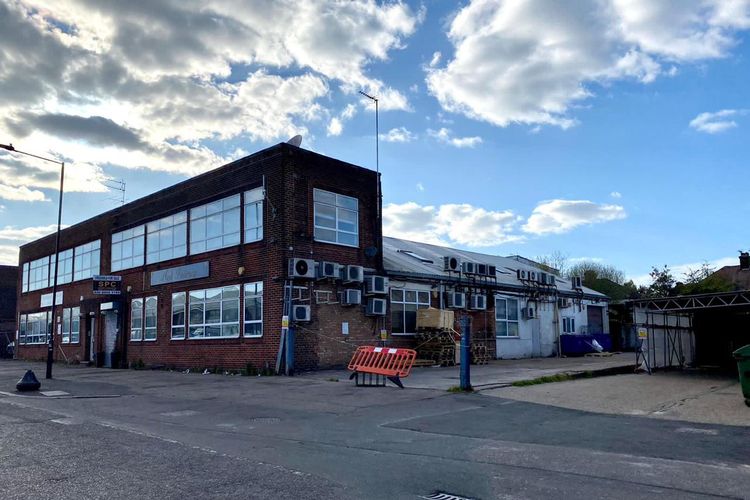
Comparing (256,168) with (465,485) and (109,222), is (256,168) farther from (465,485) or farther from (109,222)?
(465,485)

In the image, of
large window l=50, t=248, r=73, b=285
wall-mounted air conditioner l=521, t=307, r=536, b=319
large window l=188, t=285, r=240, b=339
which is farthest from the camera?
large window l=50, t=248, r=73, b=285

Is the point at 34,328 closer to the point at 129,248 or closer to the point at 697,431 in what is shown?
the point at 129,248

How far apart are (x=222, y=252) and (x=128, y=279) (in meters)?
8.71

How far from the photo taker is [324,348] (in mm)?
22344

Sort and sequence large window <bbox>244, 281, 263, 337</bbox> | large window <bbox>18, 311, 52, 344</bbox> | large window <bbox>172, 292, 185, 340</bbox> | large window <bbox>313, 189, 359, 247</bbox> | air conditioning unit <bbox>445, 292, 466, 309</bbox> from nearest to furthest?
large window <bbox>244, 281, 263, 337</bbox>, large window <bbox>313, 189, 359, 247</bbox>, large window <bbox>172, 292, 185, 340</bbox>, air conditioning unit <bbox>445, 292, 466, 309</bbox>, large window <bbox>18, 311, 52, 344</bbox>

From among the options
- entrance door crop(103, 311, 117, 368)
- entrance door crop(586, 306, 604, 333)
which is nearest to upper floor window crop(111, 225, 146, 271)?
entrance door crop(103, 311, 117, 368)

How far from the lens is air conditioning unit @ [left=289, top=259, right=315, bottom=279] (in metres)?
21.2

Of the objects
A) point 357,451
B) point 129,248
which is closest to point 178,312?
point 129,248

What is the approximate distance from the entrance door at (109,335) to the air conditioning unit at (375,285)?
14.2 metres

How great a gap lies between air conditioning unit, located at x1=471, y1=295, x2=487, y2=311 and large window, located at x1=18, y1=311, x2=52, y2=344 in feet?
87.5

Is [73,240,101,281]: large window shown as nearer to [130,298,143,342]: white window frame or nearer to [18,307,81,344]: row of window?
[18,307,81,344]: row of window

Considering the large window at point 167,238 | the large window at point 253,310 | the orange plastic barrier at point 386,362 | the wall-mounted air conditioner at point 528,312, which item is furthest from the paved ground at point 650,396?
the large window at point 167,238

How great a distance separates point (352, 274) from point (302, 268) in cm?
237

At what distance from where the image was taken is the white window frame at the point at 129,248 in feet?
96.9
